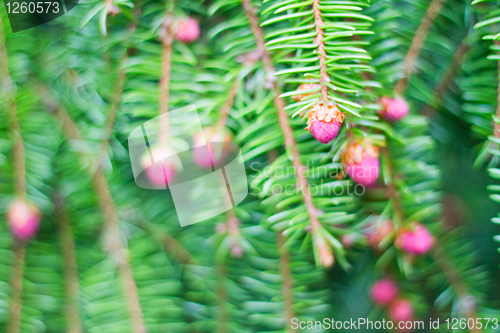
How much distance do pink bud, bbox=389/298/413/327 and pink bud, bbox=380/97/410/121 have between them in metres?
0.24

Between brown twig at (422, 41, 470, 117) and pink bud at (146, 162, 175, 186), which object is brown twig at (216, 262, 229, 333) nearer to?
pink bud at (146, 162, 175, 186)

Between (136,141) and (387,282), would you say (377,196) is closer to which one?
(387,282)

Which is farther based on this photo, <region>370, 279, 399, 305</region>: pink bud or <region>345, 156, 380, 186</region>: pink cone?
<region>370, 279, 399, 305</region>: pink bud

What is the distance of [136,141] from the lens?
365 millimetres

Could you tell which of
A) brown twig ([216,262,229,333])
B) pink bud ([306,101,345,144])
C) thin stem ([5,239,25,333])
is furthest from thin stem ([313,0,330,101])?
thin stem ([5,239,25,333])

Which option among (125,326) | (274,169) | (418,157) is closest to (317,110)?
(274,169)

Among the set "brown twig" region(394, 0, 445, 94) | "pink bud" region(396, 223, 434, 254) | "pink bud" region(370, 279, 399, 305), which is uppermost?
"brown twig" region(394, 0, 445, 94)

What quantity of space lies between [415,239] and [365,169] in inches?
4.4

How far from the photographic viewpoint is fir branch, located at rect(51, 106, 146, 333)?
405 millimetres

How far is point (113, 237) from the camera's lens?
Answer: 1.33ft

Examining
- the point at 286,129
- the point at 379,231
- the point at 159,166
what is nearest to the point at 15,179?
the point at 159,166

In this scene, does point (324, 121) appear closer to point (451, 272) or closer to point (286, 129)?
point (286, 129)

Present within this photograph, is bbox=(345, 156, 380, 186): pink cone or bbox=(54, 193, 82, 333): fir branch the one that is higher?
bbox=(345, 156, 380, 186): pink cone

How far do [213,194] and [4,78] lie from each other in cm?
27
